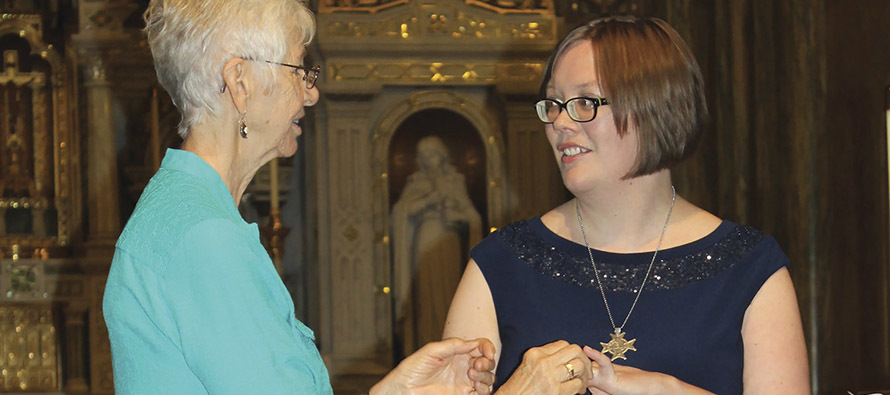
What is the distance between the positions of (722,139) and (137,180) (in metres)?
4.08

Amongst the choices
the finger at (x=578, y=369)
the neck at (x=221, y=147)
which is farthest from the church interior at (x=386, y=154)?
the neck at (x=221, y=147)

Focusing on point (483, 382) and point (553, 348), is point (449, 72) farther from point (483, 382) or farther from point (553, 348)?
point (553, 348)

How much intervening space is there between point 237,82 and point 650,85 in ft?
2.91

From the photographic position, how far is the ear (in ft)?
5.42

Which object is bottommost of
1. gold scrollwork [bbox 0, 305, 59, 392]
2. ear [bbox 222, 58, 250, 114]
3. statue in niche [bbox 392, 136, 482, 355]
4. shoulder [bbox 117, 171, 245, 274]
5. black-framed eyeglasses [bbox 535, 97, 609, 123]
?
gold scrollwork [bbox 0, 305, 59, 392]

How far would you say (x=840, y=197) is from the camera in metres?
5.22

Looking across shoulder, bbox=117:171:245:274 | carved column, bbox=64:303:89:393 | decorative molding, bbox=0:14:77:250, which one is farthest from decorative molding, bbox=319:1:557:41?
shoulder, bbox=117:171:245:274

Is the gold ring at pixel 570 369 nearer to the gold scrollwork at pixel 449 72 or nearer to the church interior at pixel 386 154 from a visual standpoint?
the church interior at pixel 386 154

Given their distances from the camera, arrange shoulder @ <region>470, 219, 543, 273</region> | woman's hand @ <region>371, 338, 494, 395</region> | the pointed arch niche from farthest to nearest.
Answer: the pointed arch niche < shoulder @ <region>470, 219, 543, 273</region> < woman's hand @ <region>371, 338, 494, 395</region>

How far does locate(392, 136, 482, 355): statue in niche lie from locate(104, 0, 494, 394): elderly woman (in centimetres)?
466

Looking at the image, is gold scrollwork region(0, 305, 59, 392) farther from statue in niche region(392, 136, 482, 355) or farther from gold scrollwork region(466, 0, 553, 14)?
gold scrollwork region(466, 0, 553, 14)

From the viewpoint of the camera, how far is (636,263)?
7.13 ft

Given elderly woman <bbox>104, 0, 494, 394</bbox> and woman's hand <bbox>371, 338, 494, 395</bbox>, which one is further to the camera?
woman's hand <bbox>371, 338, 494, 395</bbox>

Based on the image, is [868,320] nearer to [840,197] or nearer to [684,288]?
[840,197]
